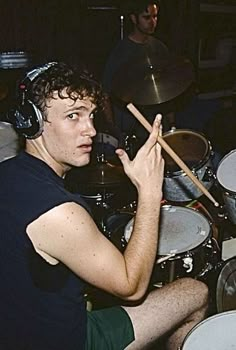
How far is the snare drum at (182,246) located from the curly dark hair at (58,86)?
89 cm

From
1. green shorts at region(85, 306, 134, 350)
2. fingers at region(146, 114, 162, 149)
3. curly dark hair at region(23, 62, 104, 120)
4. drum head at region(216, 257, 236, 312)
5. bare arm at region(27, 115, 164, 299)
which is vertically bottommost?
drum head at region(216, 257, 236, 312)

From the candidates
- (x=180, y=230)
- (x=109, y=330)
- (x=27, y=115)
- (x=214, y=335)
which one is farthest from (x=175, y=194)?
(x=27, y=115)

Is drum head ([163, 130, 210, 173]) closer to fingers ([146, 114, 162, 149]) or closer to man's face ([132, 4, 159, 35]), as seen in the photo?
man's face ([132, 4, 159, 35])

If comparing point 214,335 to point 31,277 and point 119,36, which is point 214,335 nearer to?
point 31,277

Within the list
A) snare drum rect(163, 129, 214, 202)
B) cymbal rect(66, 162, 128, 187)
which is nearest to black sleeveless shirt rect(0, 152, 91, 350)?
snare drum rect(163, 129, 214, 202)

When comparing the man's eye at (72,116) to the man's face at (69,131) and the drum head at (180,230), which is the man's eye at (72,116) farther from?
the drum head at (180,230)

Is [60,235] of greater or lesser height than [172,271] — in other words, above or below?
above

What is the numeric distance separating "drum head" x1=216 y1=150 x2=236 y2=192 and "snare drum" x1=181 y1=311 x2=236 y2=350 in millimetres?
1025

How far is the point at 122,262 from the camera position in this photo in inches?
57.5

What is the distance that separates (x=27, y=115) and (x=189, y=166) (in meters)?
1.51

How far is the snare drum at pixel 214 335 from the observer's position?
4.83 feet

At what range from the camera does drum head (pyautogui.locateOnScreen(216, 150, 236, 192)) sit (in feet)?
8.36

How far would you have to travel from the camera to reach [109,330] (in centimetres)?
174

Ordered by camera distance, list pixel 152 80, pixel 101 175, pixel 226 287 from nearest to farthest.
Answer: pixel 226 287, pixel 101 175, pixel 152 80
